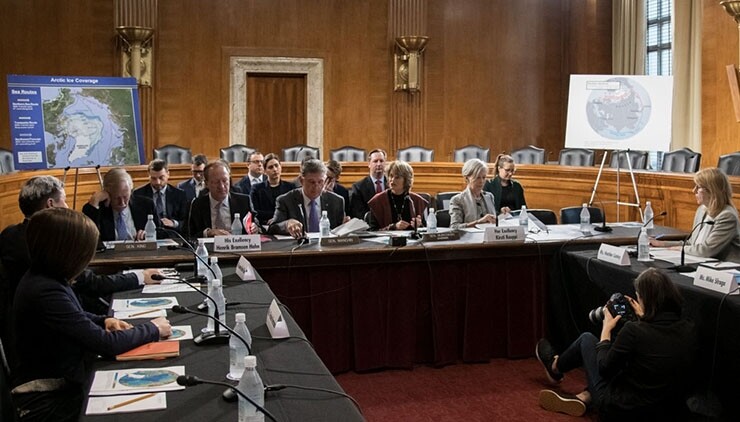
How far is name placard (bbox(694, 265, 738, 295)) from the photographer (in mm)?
3826

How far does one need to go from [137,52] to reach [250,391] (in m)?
9.61

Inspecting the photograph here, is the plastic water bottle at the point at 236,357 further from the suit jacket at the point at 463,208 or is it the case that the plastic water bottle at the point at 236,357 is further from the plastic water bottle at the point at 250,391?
the suit jacket at the point at 463,208

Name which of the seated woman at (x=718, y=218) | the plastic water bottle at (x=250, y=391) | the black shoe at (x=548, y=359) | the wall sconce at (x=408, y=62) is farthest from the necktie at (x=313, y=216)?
the wall sconce at (x=408, y=62)

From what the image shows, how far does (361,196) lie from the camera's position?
7.05 meters

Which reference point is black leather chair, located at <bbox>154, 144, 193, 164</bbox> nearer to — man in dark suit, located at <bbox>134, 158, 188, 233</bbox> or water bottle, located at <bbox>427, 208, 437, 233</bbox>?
man in dark suit, located at <bbox>134, 158, 188, 233</bbox>

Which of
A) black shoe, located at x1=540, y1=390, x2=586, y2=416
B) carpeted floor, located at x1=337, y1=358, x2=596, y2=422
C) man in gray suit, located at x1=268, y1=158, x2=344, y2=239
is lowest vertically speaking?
carpeted floor, located at x1=337, y1=358, x2=596, y2=422

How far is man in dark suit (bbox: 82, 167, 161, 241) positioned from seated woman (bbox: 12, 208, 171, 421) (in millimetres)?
2405

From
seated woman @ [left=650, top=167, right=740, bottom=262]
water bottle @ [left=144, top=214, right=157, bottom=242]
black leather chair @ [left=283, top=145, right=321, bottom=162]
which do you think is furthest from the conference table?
black leather chair @ [left=283, top=145, right=321, bottom=162]

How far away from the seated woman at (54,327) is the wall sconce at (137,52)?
863cm

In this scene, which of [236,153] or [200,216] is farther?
[236,153]

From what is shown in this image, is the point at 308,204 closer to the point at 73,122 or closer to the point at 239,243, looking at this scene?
the point at 239,243

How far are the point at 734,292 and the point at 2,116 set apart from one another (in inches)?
377

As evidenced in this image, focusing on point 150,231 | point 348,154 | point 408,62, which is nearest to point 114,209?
point 150,231

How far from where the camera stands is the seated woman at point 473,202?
6070 mm
